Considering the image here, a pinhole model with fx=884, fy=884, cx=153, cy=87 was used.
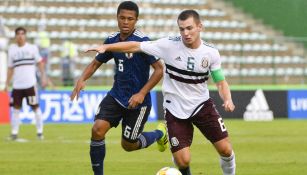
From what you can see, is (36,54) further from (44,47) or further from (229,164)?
(229,164)

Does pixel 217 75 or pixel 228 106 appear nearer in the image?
pixel 228 106

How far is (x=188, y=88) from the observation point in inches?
431

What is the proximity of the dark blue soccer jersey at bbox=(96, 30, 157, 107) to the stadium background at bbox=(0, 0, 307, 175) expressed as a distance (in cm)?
201

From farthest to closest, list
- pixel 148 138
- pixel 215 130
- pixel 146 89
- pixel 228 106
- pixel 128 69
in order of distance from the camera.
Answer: pixel 148 138 < pixel 128 69 < pixel 146 89 < pixel 215 130 < pixel 228 106

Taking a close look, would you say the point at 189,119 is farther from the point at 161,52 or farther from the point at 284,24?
the point at 284,24

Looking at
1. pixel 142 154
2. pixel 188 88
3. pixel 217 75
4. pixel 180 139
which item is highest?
pixel 217 75

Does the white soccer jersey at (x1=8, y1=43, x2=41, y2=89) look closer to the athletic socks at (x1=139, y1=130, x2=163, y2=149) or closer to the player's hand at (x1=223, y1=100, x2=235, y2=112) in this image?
the athletic socks at (x1=139, y1=130, x2=163, y2=149)

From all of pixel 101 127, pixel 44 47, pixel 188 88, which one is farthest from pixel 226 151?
pixel 44 47

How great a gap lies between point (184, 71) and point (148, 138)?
256cm

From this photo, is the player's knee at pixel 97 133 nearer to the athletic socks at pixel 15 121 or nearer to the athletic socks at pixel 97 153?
the athletic socks at pixel 97 153

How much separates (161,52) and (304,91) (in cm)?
1936

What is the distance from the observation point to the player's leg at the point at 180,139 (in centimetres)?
1075

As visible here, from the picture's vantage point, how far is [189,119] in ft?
36.1

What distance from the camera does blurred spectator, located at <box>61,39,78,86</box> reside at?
3059 cm
